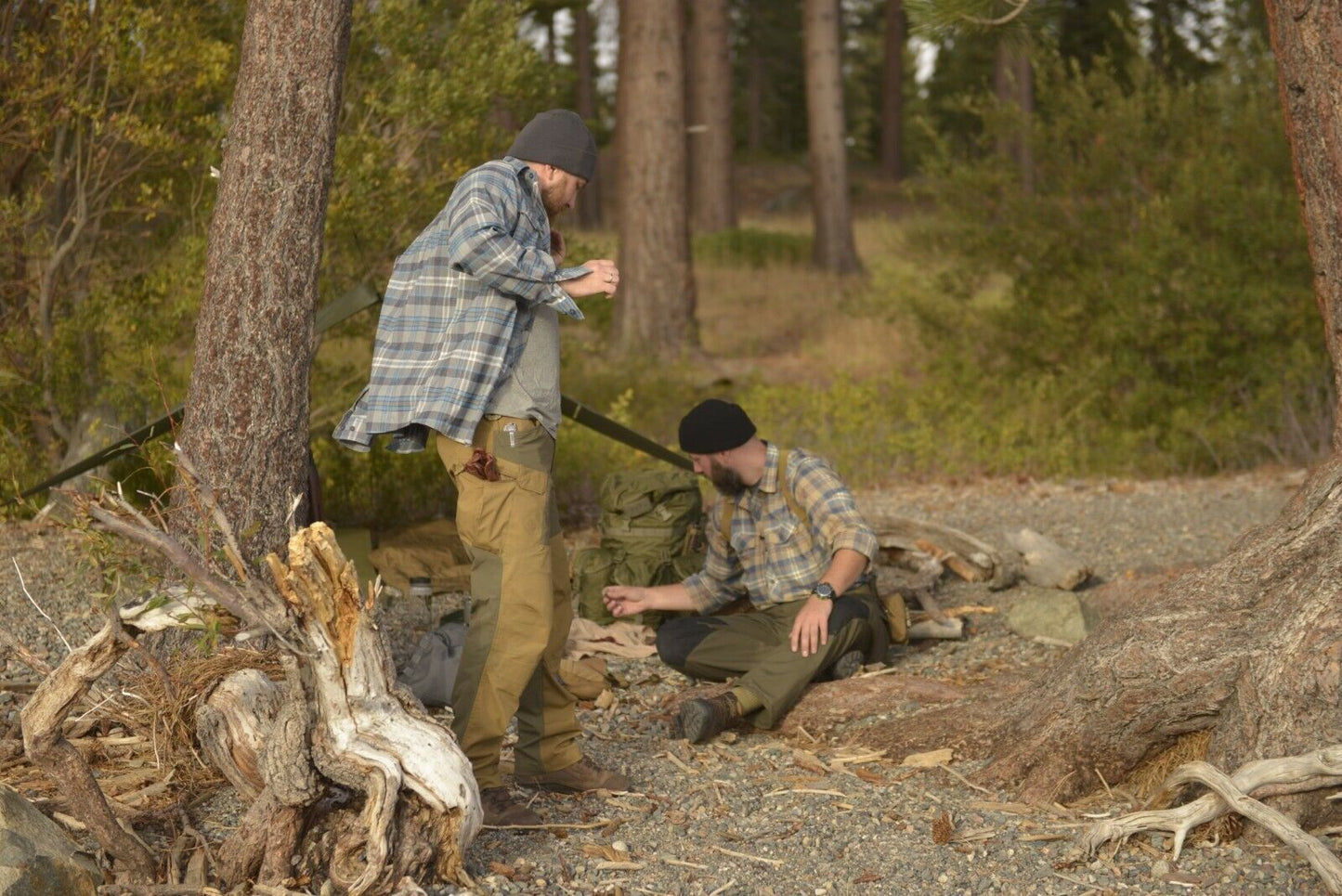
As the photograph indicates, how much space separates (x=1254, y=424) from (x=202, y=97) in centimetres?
842

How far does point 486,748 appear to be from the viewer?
152 inches

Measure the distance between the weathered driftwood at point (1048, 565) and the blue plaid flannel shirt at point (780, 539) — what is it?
170cm

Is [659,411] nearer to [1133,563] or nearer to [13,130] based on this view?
[1133,563]

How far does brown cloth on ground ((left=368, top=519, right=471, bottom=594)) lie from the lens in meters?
6.84

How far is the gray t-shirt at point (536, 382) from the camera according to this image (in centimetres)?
384

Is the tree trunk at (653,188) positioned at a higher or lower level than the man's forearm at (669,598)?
higher

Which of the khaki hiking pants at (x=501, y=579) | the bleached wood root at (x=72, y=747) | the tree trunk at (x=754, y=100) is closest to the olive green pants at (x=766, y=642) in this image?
the khaki hiking pants at (x=501, y=579)

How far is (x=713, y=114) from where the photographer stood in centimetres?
2125

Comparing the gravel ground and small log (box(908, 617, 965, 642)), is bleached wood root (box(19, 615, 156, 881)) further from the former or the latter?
small log (box(908, 617, 965, 642))

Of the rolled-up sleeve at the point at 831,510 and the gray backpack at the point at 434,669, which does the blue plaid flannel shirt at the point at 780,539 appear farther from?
the gray backpack at the point at 434,669

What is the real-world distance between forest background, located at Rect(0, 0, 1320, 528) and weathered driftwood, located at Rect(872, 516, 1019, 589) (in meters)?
2.07

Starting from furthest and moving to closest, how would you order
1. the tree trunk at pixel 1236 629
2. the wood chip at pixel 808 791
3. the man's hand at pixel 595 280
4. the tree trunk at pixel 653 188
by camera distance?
1. the tree trunk at pixel 653 188
2. the wood chip at pixel 808 791
3. the tree trunk at pixel 1236 629
4. the man's hand at pixel 595 280

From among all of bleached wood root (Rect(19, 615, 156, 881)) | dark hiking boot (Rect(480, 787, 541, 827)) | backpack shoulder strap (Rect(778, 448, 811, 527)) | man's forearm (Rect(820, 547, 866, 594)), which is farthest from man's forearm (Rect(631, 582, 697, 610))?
bleached wood root (Rect(19, 615, 156, 881))

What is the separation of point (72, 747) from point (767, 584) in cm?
290
